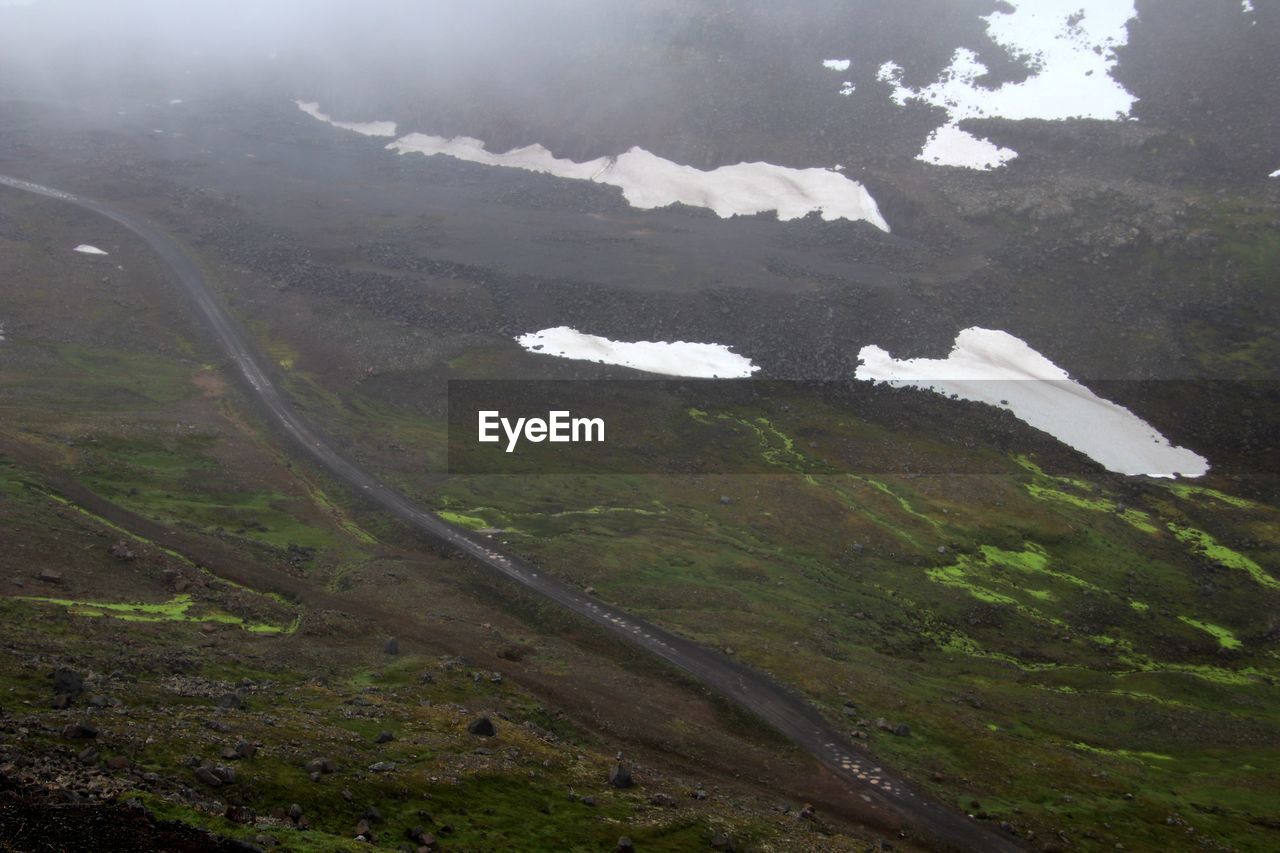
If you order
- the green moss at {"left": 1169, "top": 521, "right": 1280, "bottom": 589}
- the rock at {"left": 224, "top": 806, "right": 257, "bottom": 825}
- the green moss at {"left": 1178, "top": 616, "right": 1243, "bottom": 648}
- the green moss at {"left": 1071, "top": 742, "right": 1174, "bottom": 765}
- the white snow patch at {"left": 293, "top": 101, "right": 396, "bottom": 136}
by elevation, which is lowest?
the green moss at {"left": 1071, "top": 742, "right": 1174, "bottom": 765}

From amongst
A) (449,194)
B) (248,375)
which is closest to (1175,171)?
(449,194)

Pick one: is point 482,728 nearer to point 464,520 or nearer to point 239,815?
point 239,815

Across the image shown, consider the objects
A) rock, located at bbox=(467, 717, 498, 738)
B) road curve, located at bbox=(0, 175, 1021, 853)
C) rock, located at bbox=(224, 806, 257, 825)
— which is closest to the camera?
rock, located at bbox=(224, 806, 257, 825)

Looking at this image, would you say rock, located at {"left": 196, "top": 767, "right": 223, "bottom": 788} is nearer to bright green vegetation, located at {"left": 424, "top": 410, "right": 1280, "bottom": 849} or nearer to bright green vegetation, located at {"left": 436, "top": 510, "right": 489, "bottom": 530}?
bright green vegetation, located at {"left": 424, "top": 410, "right": 1280, "bottom": 849}

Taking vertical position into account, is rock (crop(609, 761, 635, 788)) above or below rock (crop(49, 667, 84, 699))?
below

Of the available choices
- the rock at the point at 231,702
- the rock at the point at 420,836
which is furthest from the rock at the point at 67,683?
the rock at the point at 420,836

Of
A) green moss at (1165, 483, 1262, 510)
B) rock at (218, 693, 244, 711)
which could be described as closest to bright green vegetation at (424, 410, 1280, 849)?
green moss at (1165, 483, 1262, 510)

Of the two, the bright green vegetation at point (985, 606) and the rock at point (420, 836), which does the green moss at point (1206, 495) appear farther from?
the rock at point (420, 836)
